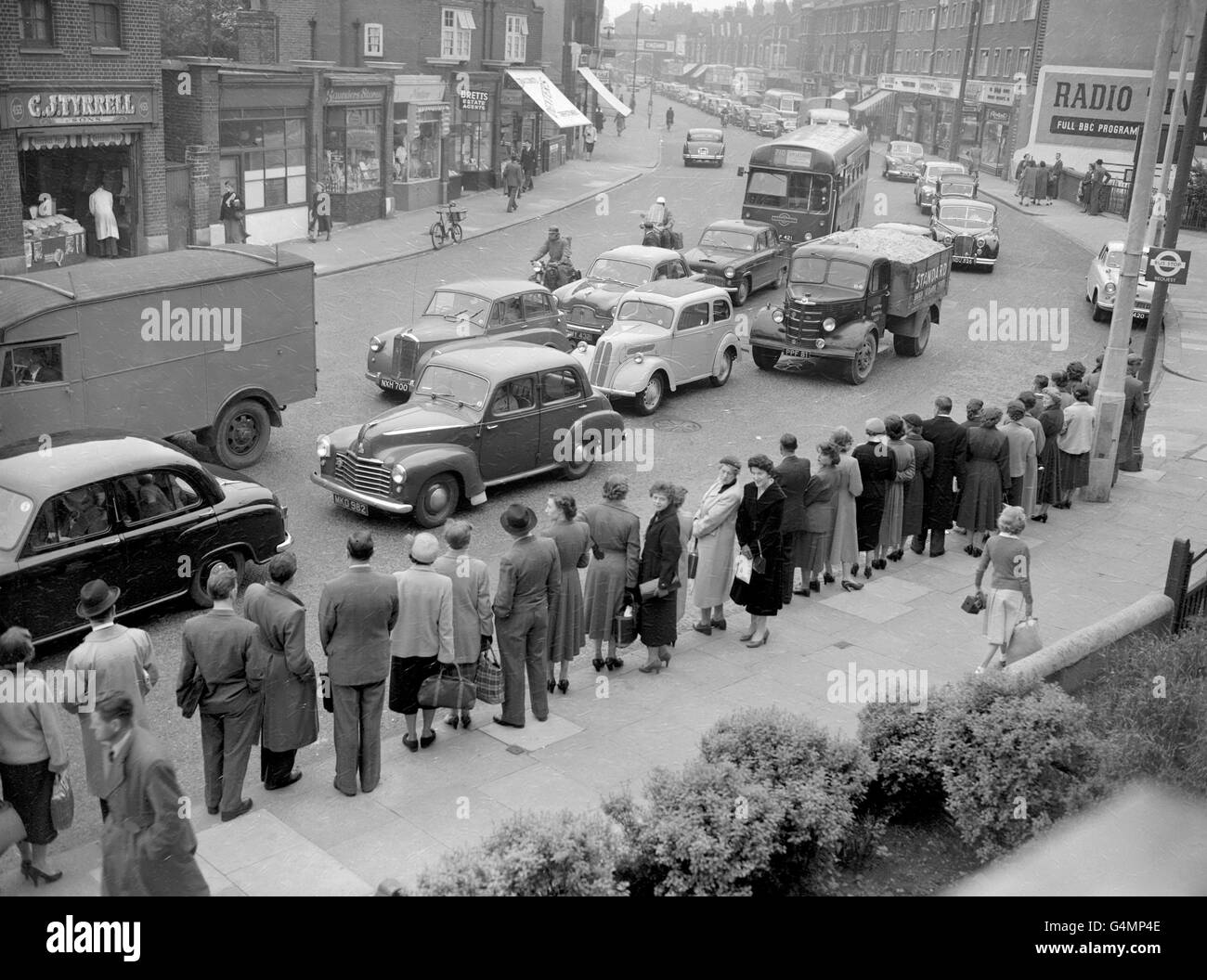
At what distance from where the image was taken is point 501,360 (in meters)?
14.9

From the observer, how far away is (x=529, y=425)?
14.7 meters

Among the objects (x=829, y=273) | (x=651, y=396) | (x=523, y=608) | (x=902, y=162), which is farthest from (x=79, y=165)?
(x=902, y=162)

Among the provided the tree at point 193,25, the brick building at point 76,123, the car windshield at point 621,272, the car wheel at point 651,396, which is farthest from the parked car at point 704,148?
the car wheel at point 651,396

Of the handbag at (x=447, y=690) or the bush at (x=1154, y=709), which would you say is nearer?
the bush at (x=1154, y=709)

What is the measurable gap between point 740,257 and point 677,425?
376 inches

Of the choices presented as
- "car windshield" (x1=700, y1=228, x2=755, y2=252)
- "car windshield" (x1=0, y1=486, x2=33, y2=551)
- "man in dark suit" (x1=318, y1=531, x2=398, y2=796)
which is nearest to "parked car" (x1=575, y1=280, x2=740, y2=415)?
"car windshield" (x1=700, y1=228, x2=755, y2=252)

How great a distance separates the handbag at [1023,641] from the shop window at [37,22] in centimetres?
2162

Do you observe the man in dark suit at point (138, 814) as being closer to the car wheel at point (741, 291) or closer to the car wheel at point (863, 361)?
the car wheel at point (863, 361)

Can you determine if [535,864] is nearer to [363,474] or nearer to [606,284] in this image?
[363,474]

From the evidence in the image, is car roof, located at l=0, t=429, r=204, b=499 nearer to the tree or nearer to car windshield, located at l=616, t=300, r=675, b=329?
car windshield, located at l=616, t=300, r=675, b=329

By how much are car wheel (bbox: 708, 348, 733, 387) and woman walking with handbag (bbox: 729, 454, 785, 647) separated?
9703 millimetres

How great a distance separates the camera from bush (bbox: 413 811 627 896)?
5590 mm

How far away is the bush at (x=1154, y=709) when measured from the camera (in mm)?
7742

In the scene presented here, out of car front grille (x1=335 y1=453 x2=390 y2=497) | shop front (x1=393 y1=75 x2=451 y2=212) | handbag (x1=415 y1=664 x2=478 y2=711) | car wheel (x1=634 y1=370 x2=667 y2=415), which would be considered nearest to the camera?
handbag (x1=415 y1=664 x2=478 y2=711)
